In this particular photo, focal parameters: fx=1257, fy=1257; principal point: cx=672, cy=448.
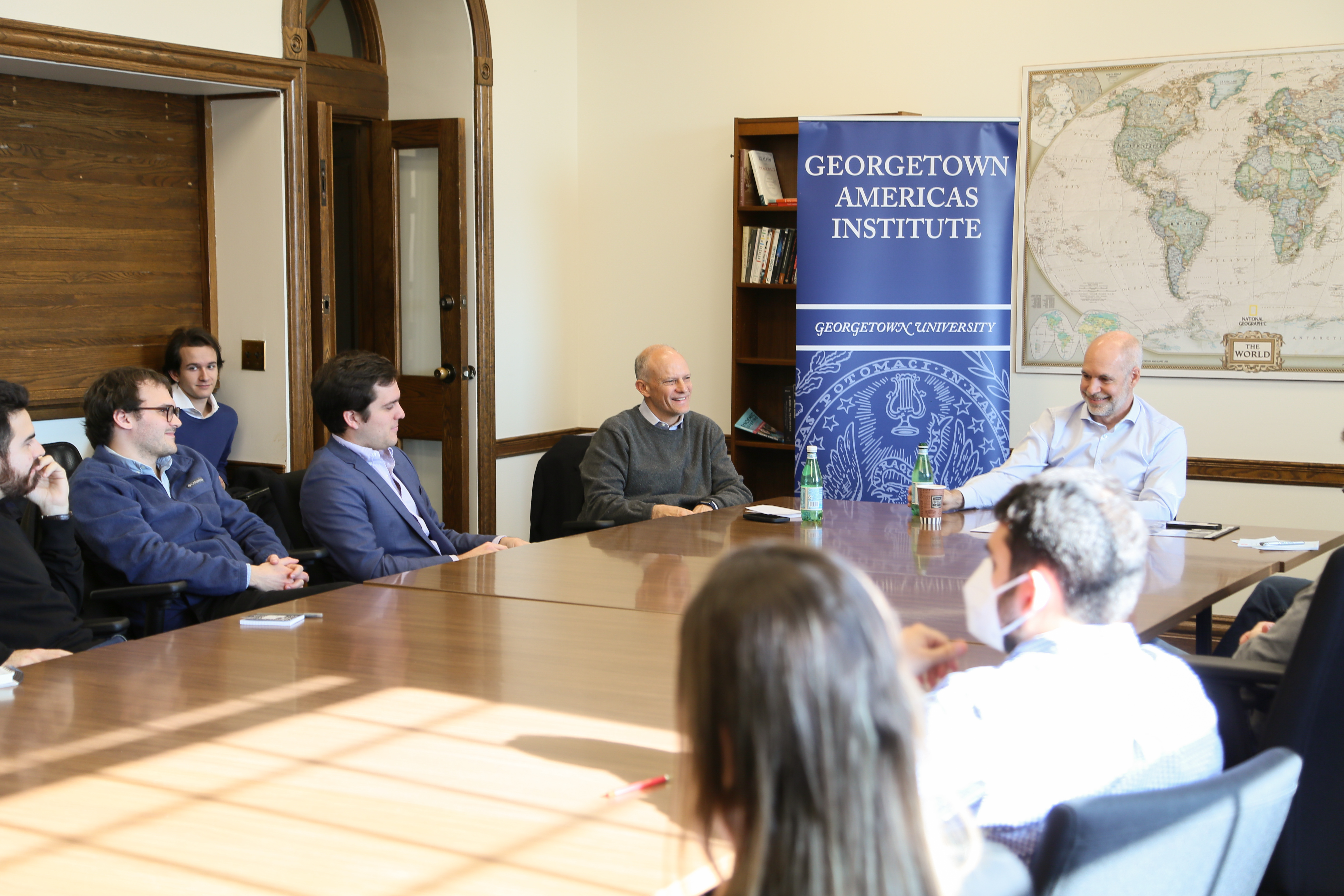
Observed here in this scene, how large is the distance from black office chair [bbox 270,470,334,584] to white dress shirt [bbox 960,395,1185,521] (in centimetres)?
210

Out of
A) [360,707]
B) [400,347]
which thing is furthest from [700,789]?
[400,347]

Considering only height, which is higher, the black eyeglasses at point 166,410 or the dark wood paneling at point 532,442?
the black eyeglasses at point 166,410

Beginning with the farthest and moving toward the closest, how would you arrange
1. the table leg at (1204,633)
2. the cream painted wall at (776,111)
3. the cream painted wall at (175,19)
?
the cream painted wall at (776,111), the cream painted wall at (175,19), the table leg at (1204,633)

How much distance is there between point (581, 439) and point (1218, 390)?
112 inches

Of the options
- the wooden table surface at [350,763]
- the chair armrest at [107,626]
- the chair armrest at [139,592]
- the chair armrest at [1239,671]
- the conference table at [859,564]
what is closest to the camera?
the wooden table surface at [350,763]

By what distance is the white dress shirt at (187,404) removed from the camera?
511 cm

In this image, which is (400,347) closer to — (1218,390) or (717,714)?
(1218,390)

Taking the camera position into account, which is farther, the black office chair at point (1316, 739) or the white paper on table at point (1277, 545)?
the white paper on table at point (1277, 545)

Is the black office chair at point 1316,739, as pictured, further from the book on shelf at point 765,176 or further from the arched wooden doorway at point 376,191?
the arched wooden doorway at point 376,191

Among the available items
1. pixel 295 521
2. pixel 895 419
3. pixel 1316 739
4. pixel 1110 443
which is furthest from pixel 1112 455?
pixel 295 521

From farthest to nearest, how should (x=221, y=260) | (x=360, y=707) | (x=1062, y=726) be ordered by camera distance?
(x=221, y=260)
(x=360, y=707)
(x=1062, y=726)

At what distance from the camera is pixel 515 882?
145cm

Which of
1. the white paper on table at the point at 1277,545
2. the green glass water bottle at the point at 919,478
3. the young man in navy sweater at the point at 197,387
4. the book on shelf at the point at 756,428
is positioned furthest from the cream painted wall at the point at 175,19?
the white paper on table at the point at 1277,545

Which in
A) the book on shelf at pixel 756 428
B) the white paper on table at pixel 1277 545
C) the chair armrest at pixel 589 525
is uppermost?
the book on shelf at pixel 756 428
